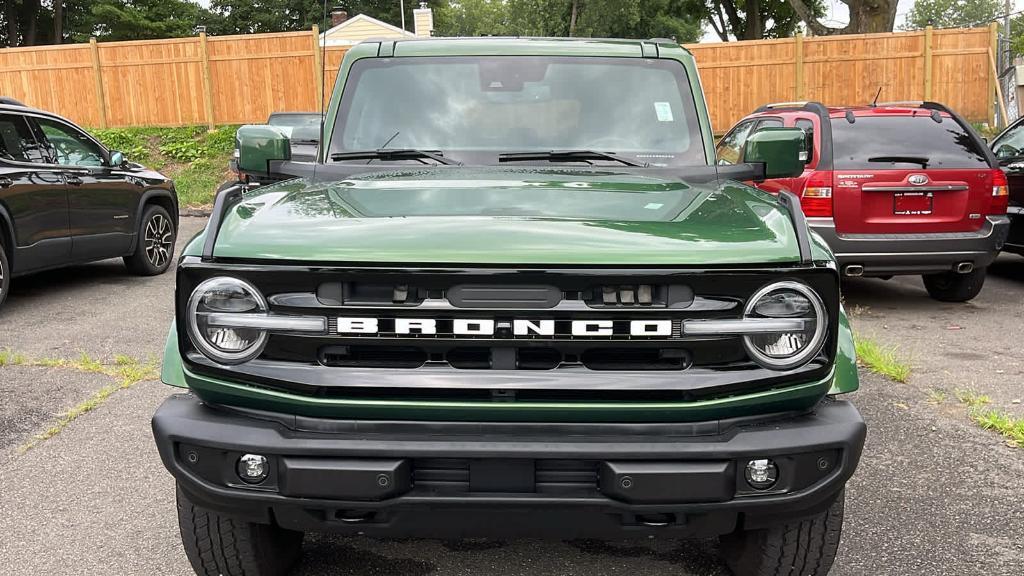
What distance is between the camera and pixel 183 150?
1989 cm

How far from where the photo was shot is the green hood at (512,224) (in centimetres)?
239

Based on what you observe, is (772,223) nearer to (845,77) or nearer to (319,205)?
(319,205)

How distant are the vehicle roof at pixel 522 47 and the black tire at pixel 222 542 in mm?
2225

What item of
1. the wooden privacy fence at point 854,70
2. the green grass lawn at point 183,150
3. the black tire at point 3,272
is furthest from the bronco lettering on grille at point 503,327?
the wooden privacy fence at point 854,70

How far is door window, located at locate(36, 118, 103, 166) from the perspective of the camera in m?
8.32

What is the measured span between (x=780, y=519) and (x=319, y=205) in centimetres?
165

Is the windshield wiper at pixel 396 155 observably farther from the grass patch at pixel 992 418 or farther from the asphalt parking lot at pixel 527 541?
the grass patch at pixel 992 418

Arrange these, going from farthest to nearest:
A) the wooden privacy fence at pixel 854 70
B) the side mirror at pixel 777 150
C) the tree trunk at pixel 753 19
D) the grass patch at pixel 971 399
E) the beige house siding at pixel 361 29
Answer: the beige house siding at pixel 361 29 < the tree trunk at pixel 753 19 < the wooden privacy fence at pixel 854 70 < the grass patch at pixel 971 399 < the side mirror at pixel 777 150

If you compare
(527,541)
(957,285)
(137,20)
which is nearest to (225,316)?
(527,541)

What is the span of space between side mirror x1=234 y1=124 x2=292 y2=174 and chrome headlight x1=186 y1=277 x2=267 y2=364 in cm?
138

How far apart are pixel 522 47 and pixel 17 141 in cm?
575

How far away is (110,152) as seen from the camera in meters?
8.88

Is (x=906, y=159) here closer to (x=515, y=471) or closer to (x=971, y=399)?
(x=971, y=399)

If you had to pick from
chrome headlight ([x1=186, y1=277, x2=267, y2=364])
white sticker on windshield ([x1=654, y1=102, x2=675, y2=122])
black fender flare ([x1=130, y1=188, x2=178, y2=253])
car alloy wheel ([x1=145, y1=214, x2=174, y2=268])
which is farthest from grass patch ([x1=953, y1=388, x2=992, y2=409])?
car alloy wheel ([x1=145, y1=214, x2=174, y2=268])
